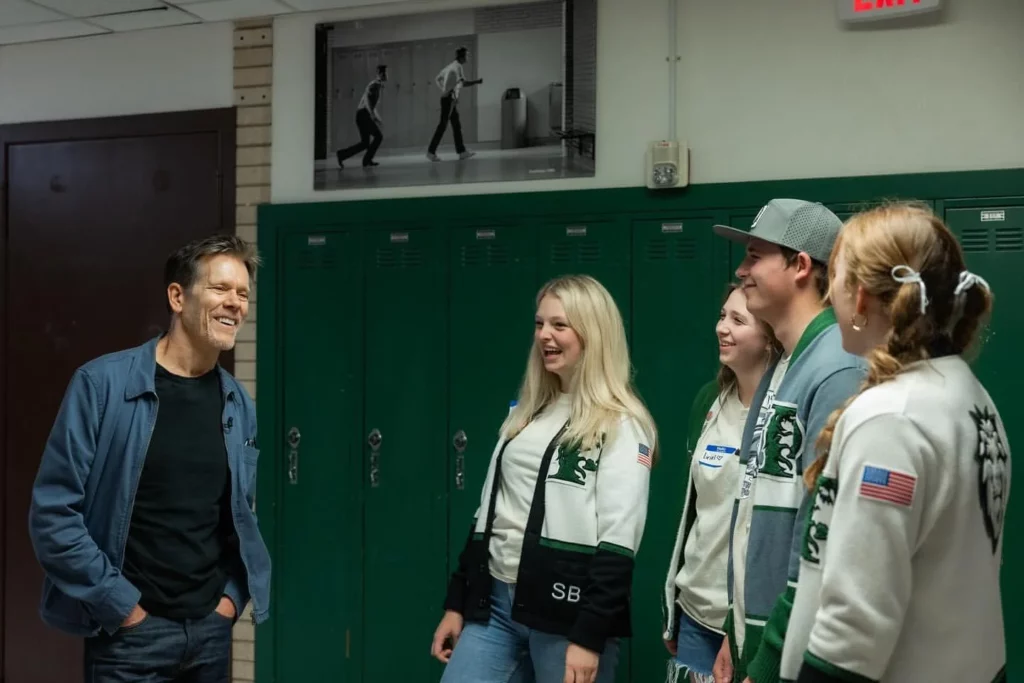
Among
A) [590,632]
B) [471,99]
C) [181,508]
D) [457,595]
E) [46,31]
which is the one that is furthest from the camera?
[46,31]

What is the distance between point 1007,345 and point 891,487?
90.1 inches

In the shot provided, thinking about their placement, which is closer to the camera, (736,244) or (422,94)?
(736,244)

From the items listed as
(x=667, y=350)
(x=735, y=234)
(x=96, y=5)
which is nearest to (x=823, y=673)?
(x=735, y=234)

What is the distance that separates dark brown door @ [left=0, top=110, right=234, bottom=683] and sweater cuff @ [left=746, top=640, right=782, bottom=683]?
338cm

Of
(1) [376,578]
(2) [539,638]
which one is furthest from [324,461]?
(2) [539,638]

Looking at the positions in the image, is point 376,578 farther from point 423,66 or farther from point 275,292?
point 423,66

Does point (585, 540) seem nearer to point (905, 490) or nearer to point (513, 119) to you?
point (905, 490)

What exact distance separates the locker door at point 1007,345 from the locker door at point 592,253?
1244mm

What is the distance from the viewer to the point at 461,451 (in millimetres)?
3875

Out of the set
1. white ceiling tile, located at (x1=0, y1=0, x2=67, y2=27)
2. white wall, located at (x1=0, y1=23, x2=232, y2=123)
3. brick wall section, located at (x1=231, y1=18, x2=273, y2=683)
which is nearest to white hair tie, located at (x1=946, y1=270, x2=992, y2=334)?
brick wall section, located at (x1=231, y1=18, x2=273, y2=683)

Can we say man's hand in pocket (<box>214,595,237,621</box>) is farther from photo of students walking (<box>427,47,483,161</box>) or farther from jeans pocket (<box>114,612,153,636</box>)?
photo of students walking (<box>427,47,483,161</box>)

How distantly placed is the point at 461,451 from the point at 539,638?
5.25 feet

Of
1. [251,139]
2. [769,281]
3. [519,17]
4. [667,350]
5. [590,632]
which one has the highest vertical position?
[519,17]

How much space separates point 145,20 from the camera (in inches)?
168
